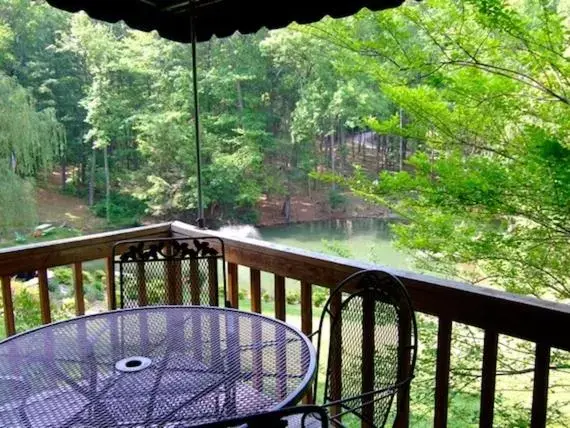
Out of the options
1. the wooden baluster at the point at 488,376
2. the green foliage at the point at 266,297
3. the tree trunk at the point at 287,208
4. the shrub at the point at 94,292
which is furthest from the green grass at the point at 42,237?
the wooden baluster at the point at 488,376

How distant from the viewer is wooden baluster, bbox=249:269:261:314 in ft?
7.79

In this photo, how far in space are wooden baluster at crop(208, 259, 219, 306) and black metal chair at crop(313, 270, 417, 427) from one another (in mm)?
765

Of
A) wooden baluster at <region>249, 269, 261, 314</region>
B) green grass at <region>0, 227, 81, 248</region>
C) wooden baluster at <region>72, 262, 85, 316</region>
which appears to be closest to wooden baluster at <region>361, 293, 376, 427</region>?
wooden baluster at <region>249, 269, 261, 314</region>

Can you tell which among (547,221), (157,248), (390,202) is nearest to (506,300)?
(157,248)

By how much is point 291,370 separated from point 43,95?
739 inches

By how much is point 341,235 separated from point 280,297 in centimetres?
1311

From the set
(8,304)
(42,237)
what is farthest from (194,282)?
(42,237)

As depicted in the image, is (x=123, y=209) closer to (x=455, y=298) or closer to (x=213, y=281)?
(x=213, y=281)

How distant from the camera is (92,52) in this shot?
17562mm

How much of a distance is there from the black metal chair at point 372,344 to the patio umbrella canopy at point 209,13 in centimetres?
131

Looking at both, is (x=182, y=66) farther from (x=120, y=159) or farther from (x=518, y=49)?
(x=518, y=49)

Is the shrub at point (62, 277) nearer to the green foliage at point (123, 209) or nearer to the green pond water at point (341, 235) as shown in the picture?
the green pond water at point (341, 235)

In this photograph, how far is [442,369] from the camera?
1.67 m

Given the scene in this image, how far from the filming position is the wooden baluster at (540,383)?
141 cm
